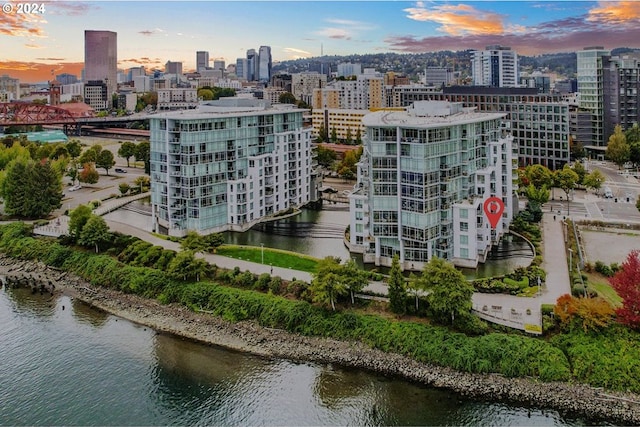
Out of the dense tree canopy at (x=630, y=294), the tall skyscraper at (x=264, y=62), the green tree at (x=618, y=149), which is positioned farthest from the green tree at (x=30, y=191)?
the tall skyscraper at (x=264, y=62)

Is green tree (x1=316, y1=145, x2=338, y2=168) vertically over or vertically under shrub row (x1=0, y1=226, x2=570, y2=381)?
over

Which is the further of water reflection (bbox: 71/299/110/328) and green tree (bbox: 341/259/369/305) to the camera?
water reflection (bbox: 71/299/110/328)

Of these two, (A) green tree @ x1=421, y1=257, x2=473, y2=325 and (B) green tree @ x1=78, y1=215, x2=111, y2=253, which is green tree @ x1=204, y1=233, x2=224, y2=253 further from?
(A) green tree @ x1=421, y1=257, x2=473, y2=325

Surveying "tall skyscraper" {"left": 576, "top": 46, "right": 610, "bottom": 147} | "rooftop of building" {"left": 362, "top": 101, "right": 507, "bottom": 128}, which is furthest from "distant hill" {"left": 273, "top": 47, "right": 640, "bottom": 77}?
"rooftop of building" {"left": 362, "top": 101, "right": 507, "bottom": 128}

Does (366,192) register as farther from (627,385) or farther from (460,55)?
(460,55)

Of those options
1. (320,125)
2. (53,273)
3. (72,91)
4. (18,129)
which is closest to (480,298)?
(53,273)

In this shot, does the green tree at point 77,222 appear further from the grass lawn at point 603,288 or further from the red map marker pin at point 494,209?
the grass lawn at point 603,288
